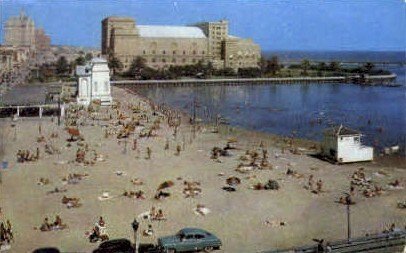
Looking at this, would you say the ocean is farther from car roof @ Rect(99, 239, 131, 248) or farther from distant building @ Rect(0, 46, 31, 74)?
distant building @ Rect(0, 46, 31, 74)

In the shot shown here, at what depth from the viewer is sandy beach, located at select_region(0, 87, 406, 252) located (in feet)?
50.4

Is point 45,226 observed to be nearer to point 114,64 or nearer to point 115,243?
point 115,243

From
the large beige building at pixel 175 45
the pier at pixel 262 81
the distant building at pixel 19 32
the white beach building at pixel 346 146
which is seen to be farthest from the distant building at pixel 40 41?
the white beach building at pixel 346 146

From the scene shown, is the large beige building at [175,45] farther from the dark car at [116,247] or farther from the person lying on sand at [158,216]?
the dark car at [116,247]

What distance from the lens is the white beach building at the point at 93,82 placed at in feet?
153

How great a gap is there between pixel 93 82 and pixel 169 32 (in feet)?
239

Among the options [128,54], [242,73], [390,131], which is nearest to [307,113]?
[390,131]

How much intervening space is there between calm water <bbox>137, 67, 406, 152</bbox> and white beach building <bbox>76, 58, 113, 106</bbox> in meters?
8.61

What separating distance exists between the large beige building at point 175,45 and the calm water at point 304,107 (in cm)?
2530

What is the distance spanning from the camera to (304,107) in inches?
Answer: 2387

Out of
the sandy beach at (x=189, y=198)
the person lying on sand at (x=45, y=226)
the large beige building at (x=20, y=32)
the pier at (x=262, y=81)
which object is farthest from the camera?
the large beige building at (x=20, y=32)

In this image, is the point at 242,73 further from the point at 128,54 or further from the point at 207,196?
the point at 207,196

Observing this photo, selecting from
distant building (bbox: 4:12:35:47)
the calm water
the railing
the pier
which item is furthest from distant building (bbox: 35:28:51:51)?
the railing

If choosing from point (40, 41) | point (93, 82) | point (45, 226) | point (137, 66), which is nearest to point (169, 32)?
point (137, 66)
